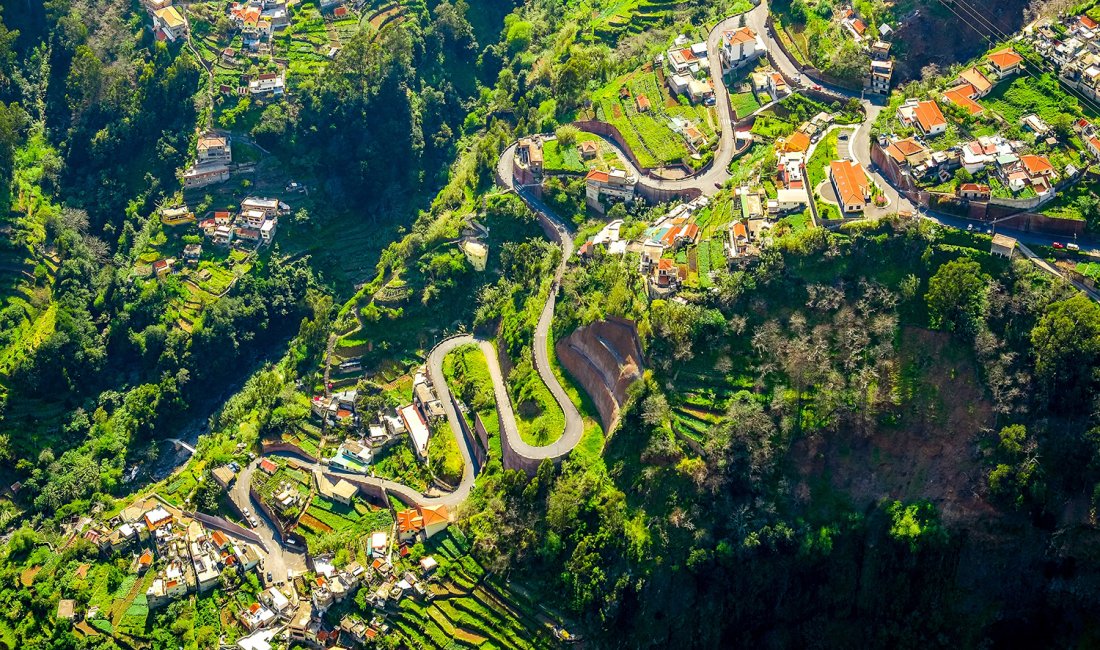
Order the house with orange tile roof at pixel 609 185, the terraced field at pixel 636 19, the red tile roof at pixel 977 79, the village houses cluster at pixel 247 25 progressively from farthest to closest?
the village houses cluster at pixel 247 25 → the terraced field at pixel 636 19 → the house with orange tile roof at pixel 609 185 → the red tile roof at pixel 977 79

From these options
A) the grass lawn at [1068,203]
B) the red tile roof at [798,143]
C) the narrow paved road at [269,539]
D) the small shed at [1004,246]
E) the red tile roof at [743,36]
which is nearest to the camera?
the small shed at [1004,246]

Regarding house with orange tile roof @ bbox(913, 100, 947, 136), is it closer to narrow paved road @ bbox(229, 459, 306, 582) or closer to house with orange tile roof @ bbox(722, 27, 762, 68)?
house with orange tile roof @ bbox(722, 27, 762, 68)

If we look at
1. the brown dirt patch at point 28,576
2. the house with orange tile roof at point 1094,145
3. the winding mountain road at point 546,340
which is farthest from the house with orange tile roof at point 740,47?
the brown dirt patch at point 28,576

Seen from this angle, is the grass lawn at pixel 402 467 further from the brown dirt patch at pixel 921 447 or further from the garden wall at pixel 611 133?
the garden wall at pixel 611 133

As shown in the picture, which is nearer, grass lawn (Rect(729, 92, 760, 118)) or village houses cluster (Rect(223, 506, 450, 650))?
village houses cluster (Rect(223, 506, 450, 650))

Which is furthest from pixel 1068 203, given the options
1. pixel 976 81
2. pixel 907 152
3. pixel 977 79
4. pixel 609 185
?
pixel 609 185

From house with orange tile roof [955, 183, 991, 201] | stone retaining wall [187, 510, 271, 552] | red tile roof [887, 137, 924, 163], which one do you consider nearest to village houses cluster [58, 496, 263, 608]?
stone retaining wall [187, 510, 271, 552]
